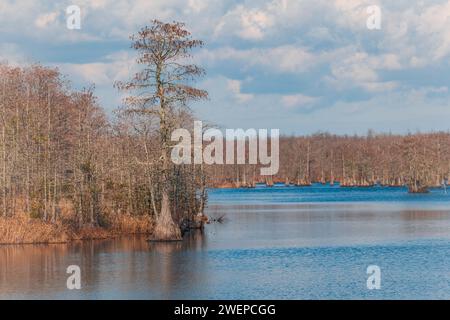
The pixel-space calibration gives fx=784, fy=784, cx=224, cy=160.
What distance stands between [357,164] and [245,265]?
14201 cm

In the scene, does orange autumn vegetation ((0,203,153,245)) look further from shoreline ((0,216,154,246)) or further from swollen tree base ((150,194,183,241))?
swollen tree base ((150,194,183,241))

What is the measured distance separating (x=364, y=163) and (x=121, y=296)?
5833 inches

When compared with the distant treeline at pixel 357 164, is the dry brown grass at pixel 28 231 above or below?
below

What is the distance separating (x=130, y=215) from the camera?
151 feet

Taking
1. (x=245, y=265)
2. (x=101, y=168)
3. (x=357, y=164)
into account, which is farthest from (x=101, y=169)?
(x=357, y=164)

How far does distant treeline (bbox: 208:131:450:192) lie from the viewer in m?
Answer: 140

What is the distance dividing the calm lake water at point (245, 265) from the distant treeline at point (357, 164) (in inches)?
3351

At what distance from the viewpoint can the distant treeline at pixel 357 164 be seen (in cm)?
13988

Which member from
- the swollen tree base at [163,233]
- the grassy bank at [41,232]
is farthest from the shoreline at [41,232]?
the swollen tree base at [163,233]

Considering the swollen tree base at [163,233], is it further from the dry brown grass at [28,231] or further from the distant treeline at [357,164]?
the distant treeline at [357,164]

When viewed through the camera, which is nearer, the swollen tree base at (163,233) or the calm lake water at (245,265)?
the calm lake water at (245,265)

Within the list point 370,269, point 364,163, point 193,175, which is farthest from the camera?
point 364,163
